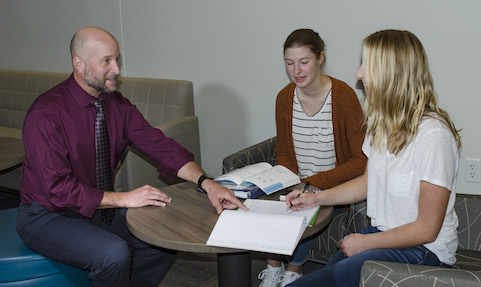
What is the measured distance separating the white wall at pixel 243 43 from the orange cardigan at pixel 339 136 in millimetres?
591

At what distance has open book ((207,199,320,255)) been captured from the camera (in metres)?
1.99

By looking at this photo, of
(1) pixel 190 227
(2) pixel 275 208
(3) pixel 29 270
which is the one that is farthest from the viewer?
(3) pixel 29 270

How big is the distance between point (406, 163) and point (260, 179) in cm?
72

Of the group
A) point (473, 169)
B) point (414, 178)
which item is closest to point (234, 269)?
point (414, 178)

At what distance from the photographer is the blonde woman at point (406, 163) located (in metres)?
1.97

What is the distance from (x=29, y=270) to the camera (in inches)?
99.7

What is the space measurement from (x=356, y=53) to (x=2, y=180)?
3109 millimetres

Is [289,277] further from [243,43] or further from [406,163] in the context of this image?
[243,43]

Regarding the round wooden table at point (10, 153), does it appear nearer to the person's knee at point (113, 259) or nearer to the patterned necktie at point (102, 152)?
the patterned necktie at point (102, 152)

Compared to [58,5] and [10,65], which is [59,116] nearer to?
[58,5]

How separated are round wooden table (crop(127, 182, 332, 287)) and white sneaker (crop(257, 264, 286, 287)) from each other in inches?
23.9

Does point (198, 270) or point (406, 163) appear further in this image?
point (198, 270)

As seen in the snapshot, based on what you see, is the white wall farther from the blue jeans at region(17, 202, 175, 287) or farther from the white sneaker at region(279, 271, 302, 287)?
the blue jeans at region(17, 202, 175, 287)

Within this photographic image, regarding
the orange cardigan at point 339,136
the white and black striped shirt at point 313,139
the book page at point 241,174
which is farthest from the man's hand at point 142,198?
the white and black striped shirt at point 313,139
